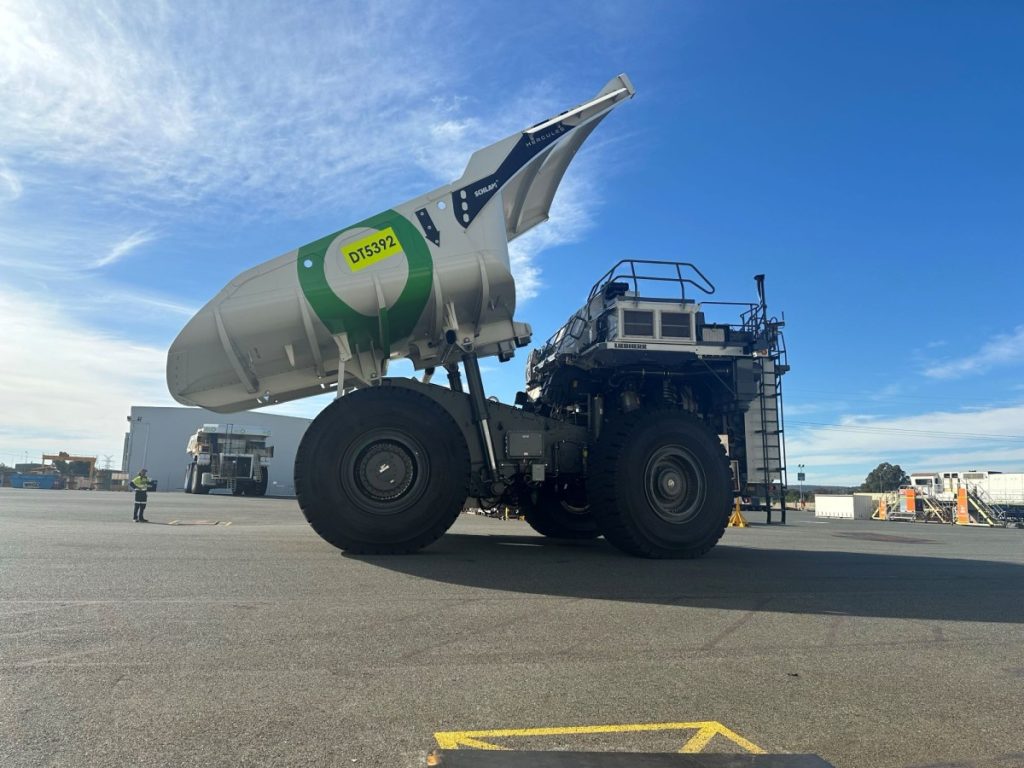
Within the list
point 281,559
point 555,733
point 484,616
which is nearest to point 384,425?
point 281,559

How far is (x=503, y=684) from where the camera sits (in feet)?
12.2

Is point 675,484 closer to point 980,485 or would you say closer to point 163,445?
point 980,485

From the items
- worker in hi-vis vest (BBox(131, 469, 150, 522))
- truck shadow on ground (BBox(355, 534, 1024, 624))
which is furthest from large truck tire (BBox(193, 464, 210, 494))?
truck shadow on ground (BBox(355, 534, 1024, 624))

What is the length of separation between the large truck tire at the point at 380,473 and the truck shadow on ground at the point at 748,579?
324 mm

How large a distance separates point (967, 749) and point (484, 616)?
120 inches

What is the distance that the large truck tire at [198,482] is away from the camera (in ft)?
112

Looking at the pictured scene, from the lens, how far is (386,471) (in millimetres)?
8016

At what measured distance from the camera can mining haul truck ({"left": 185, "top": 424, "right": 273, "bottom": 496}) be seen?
3350 cm

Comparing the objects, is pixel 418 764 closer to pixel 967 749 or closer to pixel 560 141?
pixel 967 749

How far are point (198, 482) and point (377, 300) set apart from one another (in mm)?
29861

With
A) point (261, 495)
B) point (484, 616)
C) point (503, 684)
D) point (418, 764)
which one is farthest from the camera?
point (261, 495)

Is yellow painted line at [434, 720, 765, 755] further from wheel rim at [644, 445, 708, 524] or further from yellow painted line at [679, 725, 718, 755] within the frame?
wheel rim at [644, 445, 708, 524]

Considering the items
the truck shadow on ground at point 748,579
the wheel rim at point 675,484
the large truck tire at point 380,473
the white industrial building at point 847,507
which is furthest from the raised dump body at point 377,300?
the white industrial building at point 847,507

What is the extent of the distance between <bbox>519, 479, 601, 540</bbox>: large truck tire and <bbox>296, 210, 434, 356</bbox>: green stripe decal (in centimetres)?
378
